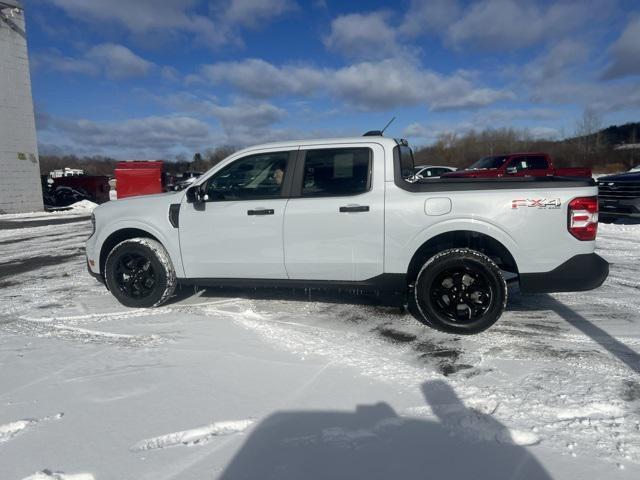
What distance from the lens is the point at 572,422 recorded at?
2676 mm

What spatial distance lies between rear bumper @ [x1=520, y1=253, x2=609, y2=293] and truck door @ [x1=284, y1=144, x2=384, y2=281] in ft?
4.87

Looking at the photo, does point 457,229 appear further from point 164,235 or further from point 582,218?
point 164,235

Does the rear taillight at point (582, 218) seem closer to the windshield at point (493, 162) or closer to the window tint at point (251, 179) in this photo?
the window tint at point (251, 179)

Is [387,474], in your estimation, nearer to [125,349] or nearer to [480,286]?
[480,286]

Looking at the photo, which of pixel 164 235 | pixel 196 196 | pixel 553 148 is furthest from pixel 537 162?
pixel 553 148

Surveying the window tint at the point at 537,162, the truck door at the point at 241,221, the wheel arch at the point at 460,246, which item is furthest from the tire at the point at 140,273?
the window tint at the point at 537,162

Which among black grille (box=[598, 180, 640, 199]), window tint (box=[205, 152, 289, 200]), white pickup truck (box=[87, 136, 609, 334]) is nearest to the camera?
white pickup truck (box=[87, 136, 609, 334])

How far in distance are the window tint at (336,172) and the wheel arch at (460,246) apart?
86cm

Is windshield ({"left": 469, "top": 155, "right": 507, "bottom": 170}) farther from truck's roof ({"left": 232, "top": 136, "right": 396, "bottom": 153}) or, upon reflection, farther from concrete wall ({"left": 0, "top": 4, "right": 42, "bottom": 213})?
concrete wall ({"left": 0, "top": 4, "right": 42, "bottom": 213})

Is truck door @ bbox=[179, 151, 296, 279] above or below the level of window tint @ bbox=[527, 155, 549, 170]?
below

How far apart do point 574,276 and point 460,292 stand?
1005 mm

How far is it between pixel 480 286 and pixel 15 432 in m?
3.76

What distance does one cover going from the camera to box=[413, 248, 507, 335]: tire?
411 centimetres

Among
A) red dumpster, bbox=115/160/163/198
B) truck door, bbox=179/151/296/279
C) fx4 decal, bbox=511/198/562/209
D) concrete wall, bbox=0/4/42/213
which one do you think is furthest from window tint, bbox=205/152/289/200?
concrete wall, bbox=0/4/42/213
